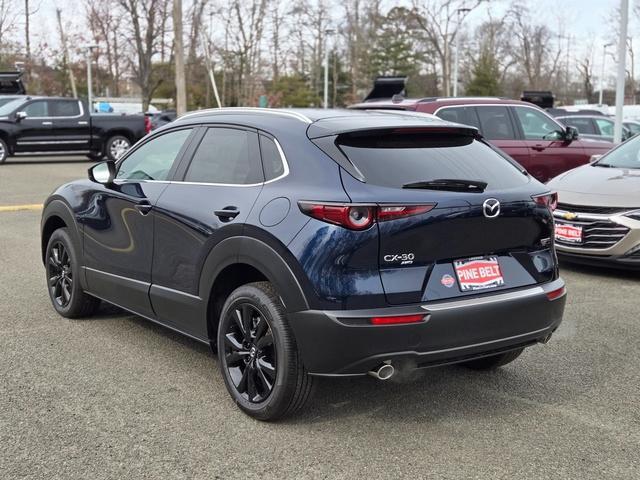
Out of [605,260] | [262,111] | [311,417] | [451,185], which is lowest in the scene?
[311,417]

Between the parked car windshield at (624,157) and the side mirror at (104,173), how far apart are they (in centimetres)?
562

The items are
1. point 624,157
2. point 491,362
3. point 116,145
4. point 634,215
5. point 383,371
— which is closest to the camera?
point 383,371

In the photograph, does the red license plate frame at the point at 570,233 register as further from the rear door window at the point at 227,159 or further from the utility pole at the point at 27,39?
the utility pole at the point at 27,39

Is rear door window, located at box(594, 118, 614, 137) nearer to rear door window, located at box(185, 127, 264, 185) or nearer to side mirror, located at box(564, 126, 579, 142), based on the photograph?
side mirror, located at box(564, 126, 579, 142)

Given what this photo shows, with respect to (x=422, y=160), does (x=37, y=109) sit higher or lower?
higher

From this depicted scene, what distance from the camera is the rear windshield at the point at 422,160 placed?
361 cm

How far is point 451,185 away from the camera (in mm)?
3635

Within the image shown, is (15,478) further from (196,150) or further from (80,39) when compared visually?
(80,39)

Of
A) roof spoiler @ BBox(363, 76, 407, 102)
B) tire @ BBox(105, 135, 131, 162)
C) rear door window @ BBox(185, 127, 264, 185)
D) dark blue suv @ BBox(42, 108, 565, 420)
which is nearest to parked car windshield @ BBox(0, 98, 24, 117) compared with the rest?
tire @ BBox(105, 135, 131, 162)

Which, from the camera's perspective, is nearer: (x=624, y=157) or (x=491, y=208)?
(x=491, y=208)

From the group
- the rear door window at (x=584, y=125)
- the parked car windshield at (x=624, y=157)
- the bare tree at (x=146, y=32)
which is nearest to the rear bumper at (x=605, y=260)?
the parked car windshield at (x=624, y=157)

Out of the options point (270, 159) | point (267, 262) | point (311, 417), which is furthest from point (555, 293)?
point (270, 159)

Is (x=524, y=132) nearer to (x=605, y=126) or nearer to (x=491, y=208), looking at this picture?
(x=491, y=208)

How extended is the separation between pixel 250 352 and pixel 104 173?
205 cm
